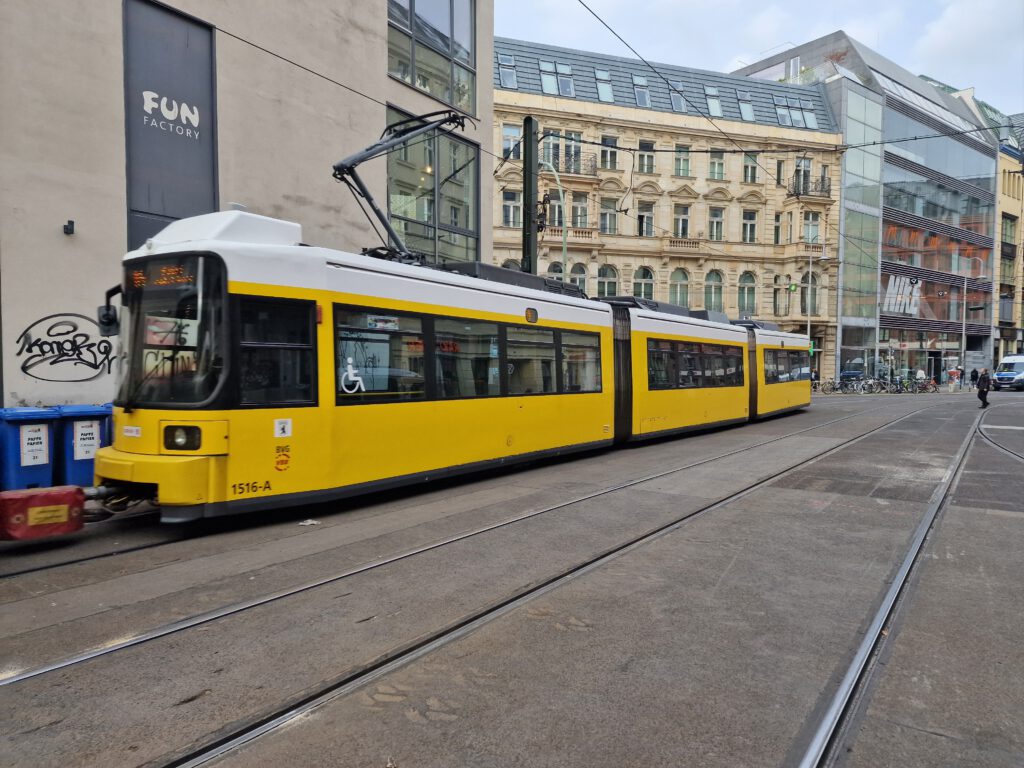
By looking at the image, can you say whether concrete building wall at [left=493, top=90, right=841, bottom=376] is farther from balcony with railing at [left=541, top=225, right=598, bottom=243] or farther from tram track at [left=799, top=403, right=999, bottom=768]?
tram track at [left=799, top=403, right=999, bottom=768]

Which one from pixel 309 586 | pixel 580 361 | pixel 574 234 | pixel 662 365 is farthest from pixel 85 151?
pixel 574 234

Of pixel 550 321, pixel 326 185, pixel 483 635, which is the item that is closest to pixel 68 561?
pixel 483 635

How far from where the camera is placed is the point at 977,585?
16.0 ft

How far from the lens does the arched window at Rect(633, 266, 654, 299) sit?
39.0 metres

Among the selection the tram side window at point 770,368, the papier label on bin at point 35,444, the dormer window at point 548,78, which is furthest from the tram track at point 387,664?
the dormer window at point 548,78

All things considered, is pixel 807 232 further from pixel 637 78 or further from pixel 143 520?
pixel 143 520

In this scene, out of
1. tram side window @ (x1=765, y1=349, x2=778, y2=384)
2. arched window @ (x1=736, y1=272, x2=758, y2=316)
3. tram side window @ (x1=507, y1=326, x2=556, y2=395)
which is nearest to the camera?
tram side window @ (x1=507, y1=326, x2=556, y2=395)

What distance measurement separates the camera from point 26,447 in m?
7.59

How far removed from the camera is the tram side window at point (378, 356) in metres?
7.04

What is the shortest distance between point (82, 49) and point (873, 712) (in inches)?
465

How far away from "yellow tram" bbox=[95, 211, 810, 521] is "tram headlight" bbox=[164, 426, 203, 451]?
0.02 m

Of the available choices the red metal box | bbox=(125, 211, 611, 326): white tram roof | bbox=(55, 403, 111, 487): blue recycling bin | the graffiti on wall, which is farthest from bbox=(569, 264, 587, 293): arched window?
the red metal box

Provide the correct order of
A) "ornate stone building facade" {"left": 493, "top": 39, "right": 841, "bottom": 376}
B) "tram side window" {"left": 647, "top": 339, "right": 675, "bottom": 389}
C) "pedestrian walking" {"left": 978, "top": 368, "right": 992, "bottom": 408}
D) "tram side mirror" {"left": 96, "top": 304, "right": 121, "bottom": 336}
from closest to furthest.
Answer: "tram side mirror" {"left": 96, "top": 304, "right": 121, "bottom": 336}, "tram side window" {"left": 647, "top": 339, "right": 675, "bottom": 389}, "pedestrian walking" {"left": 978, "top": 368, "right": 992, "bottom": 408}, "ornate stone building facade" {"left": 493, "top": 39, "right": 841, "bottom": 376}

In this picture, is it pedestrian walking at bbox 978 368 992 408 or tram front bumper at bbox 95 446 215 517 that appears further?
pedestrian walking at bbox 978 368 992 408
